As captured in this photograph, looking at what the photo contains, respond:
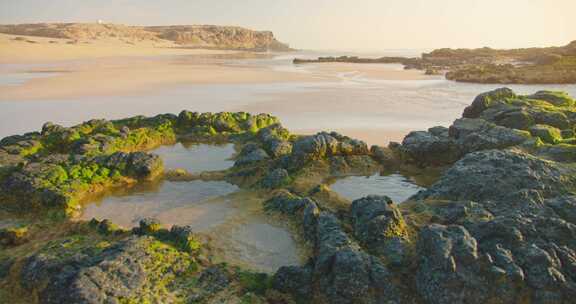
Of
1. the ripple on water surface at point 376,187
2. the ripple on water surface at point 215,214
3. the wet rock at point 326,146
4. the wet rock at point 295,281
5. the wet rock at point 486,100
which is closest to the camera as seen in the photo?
the wet rock at point 295,281

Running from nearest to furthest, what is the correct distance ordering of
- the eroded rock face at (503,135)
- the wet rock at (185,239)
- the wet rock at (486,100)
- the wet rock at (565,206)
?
the wet rock at (565,206), the wet rock at (185,239), the eroded rock face at (503,135), the wet rock at (486,100)

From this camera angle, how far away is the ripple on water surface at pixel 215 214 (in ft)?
26.0

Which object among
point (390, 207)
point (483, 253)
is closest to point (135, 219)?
point (390, 207)

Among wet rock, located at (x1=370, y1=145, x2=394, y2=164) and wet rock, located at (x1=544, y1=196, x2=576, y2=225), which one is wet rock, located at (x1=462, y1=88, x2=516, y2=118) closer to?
wet rock, located at (x1=370, y1=145, x2=394, y2=164)

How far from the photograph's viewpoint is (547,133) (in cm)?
1262

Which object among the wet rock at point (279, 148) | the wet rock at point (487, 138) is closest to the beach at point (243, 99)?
the wet rock at point (487, 138)

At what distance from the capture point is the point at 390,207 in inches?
306

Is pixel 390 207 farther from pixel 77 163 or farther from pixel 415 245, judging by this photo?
pixel 77 163

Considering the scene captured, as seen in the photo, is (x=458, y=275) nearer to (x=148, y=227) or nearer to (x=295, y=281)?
(x=295, y=281)

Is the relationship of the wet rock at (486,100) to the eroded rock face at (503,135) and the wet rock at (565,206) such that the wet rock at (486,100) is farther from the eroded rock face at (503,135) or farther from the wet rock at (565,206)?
the wet rock at (565,206)

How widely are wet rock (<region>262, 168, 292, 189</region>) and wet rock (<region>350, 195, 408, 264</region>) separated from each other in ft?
11.2

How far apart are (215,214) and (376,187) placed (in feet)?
13.9

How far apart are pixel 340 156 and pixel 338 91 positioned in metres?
18.1

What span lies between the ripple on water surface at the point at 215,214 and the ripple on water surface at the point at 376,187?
235 cm
